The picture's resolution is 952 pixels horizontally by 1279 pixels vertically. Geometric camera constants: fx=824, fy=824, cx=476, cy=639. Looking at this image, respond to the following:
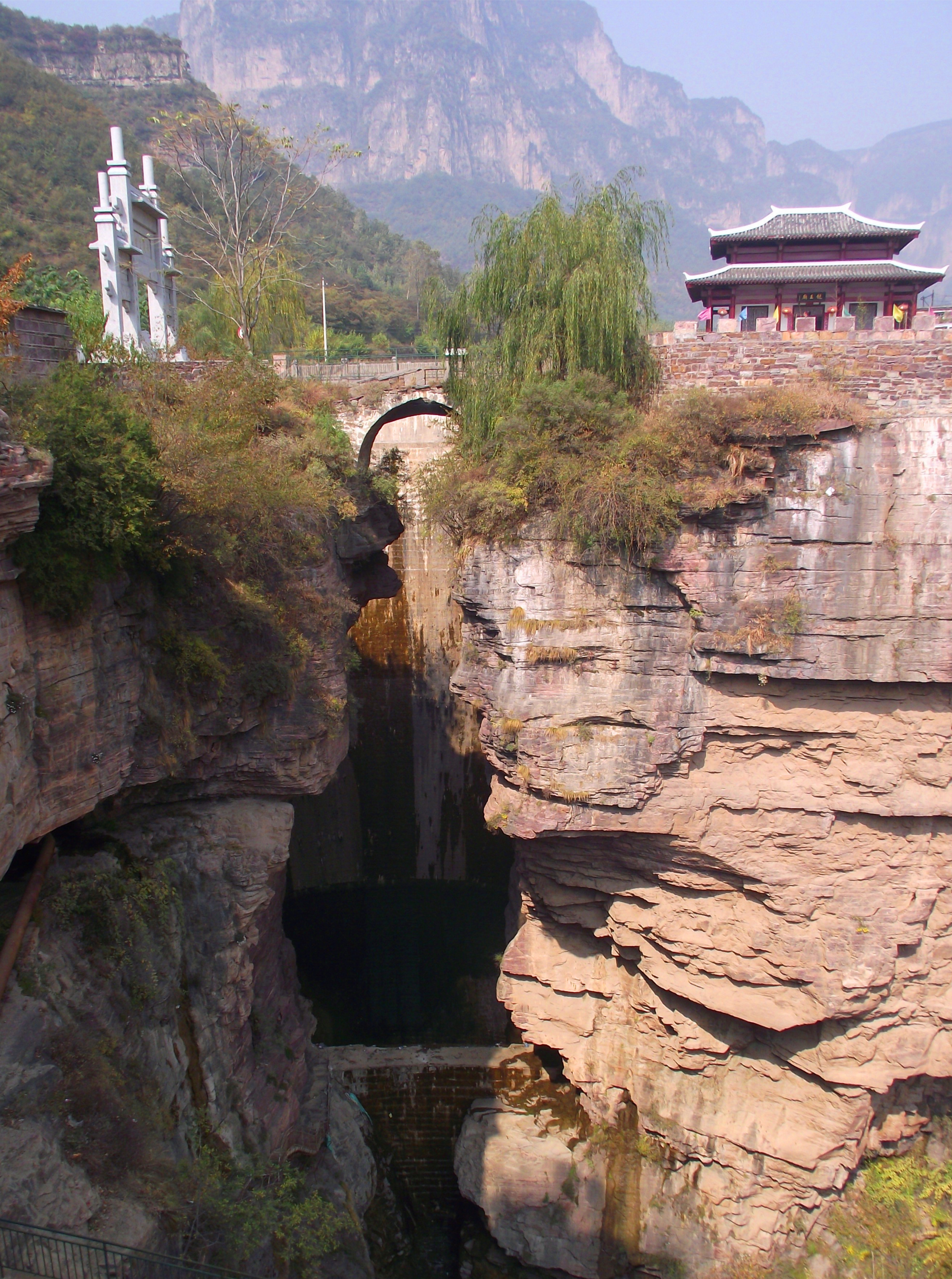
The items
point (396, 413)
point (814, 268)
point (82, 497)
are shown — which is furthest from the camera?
point (814, 268)

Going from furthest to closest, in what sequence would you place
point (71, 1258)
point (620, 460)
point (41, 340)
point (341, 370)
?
point (341, 370), point (620, 460), point (41, 340), point (71, 1258)

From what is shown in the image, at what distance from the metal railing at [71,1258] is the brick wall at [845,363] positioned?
40.1 ft

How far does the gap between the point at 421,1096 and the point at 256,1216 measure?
5784 millimetres

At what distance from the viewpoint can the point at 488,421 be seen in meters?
13.0

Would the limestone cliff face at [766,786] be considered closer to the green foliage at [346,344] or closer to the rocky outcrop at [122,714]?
the rocky outcrop at [122,714]

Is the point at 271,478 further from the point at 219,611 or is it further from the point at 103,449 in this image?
the point at 103,449

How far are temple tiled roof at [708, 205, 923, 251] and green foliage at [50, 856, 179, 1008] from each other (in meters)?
15.9

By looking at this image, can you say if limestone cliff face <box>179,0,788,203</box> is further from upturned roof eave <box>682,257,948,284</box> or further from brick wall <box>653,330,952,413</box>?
brick wall <box>653,330,952,413</box>

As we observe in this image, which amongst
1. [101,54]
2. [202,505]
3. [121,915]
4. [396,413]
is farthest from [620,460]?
[101,54]

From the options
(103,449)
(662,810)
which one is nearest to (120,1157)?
(103,449)

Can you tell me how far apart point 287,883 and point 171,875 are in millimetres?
9125

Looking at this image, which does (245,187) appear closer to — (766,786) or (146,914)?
(146,914)

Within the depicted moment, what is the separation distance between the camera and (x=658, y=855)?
12945 mm

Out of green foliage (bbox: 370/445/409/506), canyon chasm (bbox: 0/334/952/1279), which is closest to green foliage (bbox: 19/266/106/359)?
canyon chasm (bbox: 0/334/952/1279)
